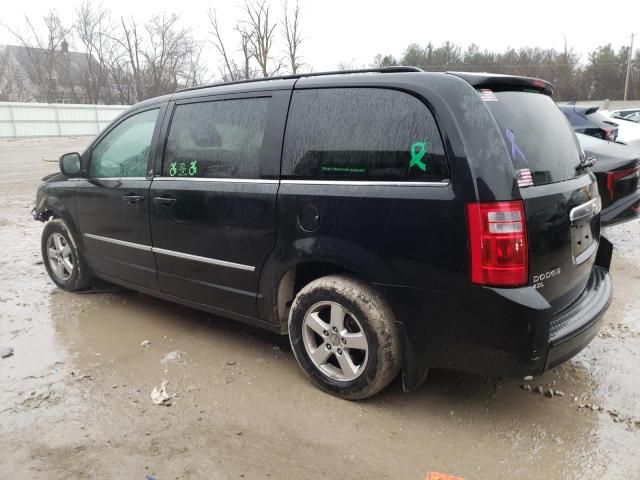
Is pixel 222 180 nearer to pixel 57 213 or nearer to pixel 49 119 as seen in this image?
→ pixel 57 213

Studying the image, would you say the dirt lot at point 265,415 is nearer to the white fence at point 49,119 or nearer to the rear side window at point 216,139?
the rear side window at point 216,139

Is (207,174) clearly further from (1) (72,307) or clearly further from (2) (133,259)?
(1) (72,307)

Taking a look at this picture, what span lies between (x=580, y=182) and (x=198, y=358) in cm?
274

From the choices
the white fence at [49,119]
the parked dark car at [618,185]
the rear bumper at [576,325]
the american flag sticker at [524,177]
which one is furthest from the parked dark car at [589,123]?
the white fence at [49,119]

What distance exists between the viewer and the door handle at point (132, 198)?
3.88 metres

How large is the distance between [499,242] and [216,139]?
2.07 meters

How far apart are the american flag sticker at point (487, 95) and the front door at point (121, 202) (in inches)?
99.5

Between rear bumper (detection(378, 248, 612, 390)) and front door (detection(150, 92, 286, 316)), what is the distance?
1.02 meters

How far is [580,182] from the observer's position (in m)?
2.81

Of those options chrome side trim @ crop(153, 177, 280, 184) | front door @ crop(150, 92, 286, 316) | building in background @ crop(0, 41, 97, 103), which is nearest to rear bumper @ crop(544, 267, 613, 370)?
front door @ crop(150, 92, 286, 316)

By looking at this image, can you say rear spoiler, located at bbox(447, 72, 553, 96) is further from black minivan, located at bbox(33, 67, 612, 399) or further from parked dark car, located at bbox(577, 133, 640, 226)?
parked dark car, located at bbox(577, 133, 640, 226)

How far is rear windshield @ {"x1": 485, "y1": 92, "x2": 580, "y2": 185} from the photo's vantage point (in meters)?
2.50

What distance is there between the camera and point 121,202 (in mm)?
4059

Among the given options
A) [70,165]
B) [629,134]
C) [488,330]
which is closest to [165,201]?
[70,165]
